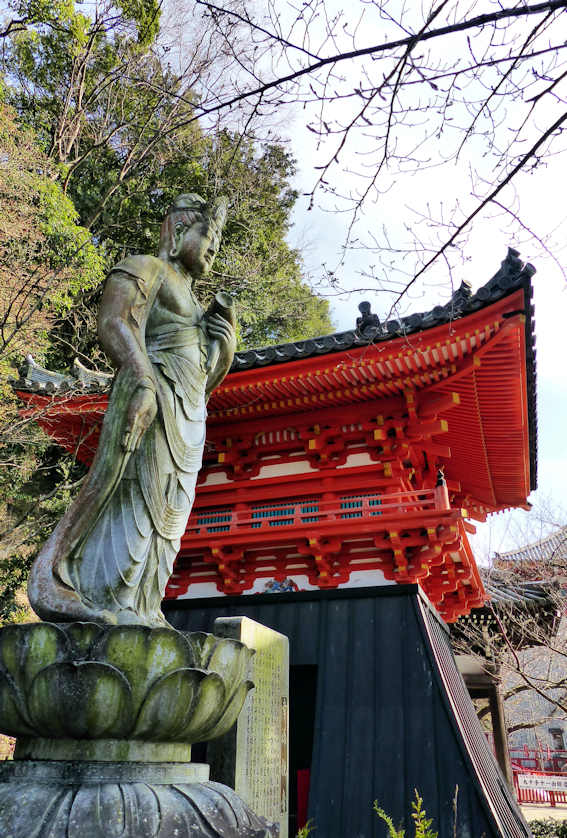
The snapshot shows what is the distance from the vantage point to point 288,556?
789 cm

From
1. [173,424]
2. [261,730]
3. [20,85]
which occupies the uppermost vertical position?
[20,85]

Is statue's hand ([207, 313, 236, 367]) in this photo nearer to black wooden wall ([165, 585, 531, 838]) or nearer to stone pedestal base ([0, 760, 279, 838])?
stone pedestal base ([0, 760, 279, 838])

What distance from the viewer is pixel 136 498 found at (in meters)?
2.80

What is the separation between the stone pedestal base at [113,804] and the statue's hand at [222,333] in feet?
6.63

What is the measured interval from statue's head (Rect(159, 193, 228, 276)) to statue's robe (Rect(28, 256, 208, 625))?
21cm

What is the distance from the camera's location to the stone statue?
8.46ft

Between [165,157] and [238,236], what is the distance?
283 cm

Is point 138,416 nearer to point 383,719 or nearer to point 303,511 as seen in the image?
point 383,719

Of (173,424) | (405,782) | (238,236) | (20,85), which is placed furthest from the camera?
(238,236)

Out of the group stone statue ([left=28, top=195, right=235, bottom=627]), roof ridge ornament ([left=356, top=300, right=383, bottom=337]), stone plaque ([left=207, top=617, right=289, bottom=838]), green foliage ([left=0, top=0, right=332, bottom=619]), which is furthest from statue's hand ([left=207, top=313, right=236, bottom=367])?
green foliage ([left=0, top=0, right=332, bottom=619])

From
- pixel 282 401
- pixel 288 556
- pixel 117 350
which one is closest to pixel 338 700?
pixel 288 556

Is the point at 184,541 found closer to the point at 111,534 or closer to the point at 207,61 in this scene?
the point at 111,534

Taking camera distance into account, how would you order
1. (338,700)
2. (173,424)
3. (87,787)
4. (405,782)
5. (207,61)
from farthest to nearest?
(207,61) < (338,700) < (405,782) < (173,424) < (87,787)

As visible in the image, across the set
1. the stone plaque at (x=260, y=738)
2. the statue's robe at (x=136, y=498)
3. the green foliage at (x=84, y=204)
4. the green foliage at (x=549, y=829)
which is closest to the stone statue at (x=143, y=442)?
the statue's robe at (x=136, y=498)
